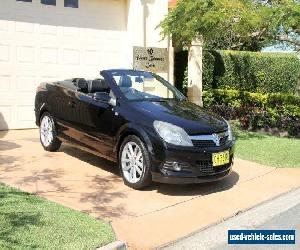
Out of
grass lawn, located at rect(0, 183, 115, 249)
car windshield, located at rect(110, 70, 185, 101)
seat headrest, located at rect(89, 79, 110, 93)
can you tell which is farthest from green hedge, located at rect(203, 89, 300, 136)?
grass lawn, located at rect(0, 183, 115, 249)

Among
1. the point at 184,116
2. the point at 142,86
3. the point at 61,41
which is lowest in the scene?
the point at 184,116

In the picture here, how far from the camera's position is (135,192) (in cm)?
684

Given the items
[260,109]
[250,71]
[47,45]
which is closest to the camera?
[47,45]

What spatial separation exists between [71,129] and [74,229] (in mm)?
3215

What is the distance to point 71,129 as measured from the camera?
813 cm

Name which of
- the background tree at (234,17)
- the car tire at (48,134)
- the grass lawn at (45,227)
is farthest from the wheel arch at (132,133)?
the background tree at (234,17)

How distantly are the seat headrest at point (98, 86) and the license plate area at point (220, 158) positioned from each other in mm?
2077

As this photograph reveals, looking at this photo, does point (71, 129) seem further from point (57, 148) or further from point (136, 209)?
point (136, 209)

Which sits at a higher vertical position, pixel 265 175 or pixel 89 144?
pixel 89 144

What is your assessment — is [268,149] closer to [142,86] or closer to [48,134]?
[142,86]

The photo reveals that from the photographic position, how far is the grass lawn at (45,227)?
15.5 feet

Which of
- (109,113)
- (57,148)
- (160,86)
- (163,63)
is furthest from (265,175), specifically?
(163,63)

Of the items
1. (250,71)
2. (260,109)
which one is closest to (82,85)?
(260,109)

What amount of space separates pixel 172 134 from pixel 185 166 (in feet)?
1.50
